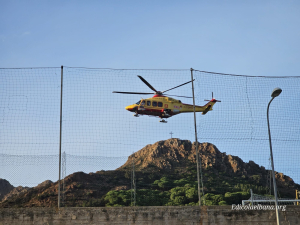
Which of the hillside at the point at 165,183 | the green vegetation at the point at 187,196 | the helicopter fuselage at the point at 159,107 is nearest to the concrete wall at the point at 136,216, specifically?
the hillside at the point at 165,183

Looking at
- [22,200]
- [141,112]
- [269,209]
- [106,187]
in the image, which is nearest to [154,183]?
[106,187]

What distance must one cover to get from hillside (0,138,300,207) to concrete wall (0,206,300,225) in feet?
40.8

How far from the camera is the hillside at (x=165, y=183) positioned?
4559cm

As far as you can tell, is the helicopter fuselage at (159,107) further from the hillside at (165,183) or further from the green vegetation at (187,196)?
the green vegetation at (187,196)

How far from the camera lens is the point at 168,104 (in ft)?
101

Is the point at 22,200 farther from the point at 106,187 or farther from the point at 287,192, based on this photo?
the point at 287,192

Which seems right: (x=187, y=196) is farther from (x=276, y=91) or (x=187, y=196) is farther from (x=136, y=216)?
(x=276, y=91)

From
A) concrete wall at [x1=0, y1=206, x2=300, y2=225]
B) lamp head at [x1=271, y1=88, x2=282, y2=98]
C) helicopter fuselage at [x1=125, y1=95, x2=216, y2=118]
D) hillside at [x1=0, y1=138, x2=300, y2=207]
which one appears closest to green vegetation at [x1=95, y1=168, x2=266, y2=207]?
hillside at [x1=0, y1=138, x2=300, y2=207]

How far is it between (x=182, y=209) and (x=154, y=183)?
55307mm

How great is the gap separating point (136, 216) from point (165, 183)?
54.6 m

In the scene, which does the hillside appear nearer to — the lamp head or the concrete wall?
the concrete wall

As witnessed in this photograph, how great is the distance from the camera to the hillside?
4559 cm

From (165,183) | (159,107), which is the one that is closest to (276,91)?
(159,107)

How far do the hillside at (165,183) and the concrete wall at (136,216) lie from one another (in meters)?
12.4
